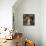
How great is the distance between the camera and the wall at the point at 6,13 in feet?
15.8

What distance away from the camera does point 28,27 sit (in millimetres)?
6062

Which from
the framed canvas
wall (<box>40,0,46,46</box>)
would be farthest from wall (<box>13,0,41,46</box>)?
wall (<box>40,0,46,46</box>)

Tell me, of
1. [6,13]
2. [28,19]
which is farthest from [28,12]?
[6,13]

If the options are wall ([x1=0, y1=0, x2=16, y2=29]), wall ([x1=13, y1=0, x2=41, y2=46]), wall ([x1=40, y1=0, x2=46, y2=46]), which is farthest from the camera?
wall ([x1=13, y1=0, x2=41, y2=46])

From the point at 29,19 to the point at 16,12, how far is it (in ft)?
2.42

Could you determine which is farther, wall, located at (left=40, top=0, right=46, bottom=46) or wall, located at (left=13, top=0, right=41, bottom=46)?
wall, located at (left=13, top=0, right=41, bottom=46)

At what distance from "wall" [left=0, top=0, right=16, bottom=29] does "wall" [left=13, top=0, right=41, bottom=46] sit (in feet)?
3.76

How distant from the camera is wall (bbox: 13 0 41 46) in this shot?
602 cm

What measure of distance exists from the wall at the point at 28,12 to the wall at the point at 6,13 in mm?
1147

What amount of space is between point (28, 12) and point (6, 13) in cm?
151

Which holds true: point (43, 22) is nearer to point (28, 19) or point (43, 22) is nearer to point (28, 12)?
point (28, 19)

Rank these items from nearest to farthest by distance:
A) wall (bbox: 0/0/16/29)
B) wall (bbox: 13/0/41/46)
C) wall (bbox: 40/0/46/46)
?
wall (bbox: 0/0/16/29) < wall (bbox: 40/0/46/46) < wall (bbox: 13/0/41/46)

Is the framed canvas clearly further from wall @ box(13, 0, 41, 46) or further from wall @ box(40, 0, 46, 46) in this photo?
Answer: wall @ box(40, 0, 46, 46)

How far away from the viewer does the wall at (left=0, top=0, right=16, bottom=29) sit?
4816 millimetres
